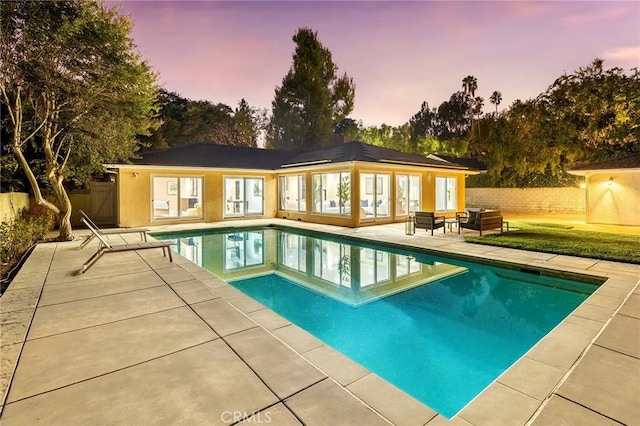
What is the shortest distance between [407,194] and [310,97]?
18.7 m

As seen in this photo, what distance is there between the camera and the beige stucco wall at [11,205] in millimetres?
7699

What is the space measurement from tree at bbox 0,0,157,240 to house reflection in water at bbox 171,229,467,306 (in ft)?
13.0

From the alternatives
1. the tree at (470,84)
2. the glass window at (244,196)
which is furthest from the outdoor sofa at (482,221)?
the tree at (470,84)

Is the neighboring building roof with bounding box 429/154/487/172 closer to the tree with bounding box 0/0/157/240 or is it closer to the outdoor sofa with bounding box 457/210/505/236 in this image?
the outdoor sofa with bounding box 457/210/505/236

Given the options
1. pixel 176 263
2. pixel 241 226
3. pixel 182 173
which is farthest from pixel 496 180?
pixel 176 263

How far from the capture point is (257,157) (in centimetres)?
1741

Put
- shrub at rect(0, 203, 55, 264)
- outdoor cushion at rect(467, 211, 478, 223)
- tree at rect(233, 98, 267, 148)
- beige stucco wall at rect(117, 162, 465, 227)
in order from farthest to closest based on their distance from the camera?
tree at rect(233, 98, 267, 148), beige stucco wall at rect(117, 162, 465, 227), outdoor cushion at rect(467, 211, 478, 223), shrub at rect(0, 203, 55, 264)

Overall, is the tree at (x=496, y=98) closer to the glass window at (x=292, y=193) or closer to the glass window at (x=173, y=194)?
the glass window at (x=292, y=193)

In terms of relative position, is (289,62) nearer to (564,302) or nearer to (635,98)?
(635,98)

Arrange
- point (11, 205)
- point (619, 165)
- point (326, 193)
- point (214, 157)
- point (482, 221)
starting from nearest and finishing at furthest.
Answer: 1. point (11, 205)
2. point (482, 221)
3. point (619, 165)
4. point (326, 193)
5. point (214, 157)

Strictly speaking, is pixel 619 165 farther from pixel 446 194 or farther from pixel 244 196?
pixel 244 196

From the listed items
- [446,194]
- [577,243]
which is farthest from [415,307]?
[446,194]

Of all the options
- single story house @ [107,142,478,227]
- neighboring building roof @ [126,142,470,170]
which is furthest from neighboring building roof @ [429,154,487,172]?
neighboring building roof @ [126,142,470,170]

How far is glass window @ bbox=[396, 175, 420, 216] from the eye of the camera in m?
14.2
